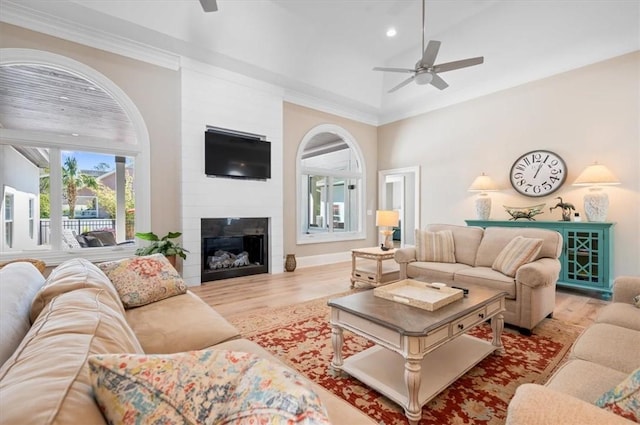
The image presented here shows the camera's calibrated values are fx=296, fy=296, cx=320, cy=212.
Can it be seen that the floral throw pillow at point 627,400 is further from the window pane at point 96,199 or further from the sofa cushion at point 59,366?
the window pane at point 96,199

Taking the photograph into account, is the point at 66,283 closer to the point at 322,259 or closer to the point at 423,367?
the point at 423,367

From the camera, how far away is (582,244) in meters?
Answer: 4.05

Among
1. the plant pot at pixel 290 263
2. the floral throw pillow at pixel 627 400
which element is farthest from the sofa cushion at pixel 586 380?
the plant pot at pixel 290 263

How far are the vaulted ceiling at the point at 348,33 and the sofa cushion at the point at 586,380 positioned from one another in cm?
472

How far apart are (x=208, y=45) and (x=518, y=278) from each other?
15.8 ft

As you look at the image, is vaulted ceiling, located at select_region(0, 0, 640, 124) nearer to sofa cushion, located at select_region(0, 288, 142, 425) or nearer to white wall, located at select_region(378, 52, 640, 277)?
white wall, located at select_region(378, 52, 640, 277)

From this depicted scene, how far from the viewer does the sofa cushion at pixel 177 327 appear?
1578mm

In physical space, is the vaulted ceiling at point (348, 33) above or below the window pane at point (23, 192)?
above

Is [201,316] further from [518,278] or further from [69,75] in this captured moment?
[69,75]

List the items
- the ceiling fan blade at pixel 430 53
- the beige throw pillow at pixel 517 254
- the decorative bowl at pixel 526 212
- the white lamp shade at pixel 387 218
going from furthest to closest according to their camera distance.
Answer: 1. the decorative bowl at pixel 526 212
2. the white lamp shade at pixel 387 218
3. the ceiling fan blade at pixel 430 53
4. the beige throw pillow at pixel 517 254

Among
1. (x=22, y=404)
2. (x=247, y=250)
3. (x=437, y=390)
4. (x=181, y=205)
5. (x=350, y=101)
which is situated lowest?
(x=437, y=390)

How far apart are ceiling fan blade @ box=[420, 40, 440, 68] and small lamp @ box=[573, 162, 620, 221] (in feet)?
8.75

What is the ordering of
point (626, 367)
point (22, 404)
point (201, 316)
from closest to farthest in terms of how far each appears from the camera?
point (22, 404) → point (626, 367) → point (201, 316)

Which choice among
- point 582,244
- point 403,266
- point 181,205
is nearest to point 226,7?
point 181,205
